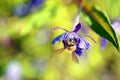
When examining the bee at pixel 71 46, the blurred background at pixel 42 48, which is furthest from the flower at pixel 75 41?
the blurred background at pixel 42 48

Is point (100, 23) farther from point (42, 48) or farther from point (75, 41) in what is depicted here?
point (42, 48)

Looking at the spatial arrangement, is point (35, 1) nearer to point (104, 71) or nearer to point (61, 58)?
point (61, 58)

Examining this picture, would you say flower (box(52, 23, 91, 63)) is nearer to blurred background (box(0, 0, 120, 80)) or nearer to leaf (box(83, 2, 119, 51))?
leaf (box(83, 2, 119, 51))

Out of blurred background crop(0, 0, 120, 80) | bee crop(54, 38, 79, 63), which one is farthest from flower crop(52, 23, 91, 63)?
blurred background crop(0, 0, 120, 80)

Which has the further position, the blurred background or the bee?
the blurred background

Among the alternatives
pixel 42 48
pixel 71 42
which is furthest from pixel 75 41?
pixel 42 48

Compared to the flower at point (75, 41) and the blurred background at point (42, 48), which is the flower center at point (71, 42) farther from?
the blurred background at point (42, 48)
